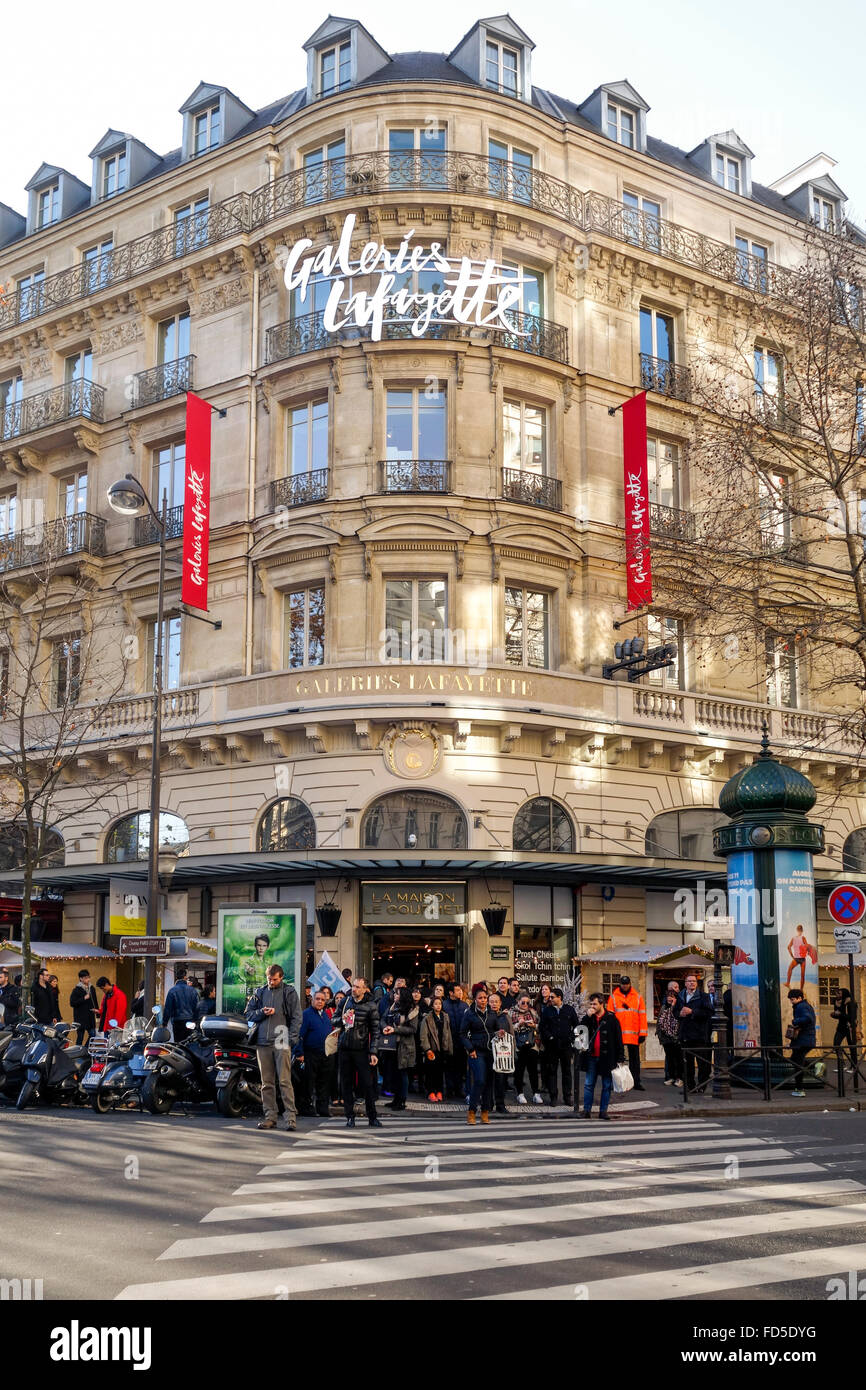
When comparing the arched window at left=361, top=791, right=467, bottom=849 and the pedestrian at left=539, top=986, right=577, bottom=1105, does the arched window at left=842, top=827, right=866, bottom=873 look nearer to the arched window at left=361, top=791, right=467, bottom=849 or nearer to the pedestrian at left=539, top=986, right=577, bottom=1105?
the arched window at left=361, top=791, right=467, bottom=849

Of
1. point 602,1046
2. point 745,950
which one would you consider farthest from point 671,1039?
point 602,1046

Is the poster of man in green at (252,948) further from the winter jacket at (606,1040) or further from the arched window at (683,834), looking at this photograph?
the arched window at (683,834)

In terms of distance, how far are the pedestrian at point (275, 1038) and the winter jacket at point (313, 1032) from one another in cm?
117

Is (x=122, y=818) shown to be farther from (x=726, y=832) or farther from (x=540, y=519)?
(x=726, y=832)

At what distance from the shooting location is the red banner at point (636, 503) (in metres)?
27.6

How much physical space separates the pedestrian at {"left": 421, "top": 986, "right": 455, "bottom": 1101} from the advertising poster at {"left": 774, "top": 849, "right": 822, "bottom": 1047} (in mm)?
5304

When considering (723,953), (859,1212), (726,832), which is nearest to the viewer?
(859,1212)

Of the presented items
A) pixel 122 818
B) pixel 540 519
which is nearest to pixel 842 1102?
pixel 540 519

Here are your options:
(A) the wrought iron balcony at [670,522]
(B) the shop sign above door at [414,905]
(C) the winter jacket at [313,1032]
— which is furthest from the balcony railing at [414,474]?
(C) the winter jacket at [313,1032]

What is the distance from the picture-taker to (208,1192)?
950 cm

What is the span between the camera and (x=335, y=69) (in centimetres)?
3019

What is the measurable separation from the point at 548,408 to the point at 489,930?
1124 cm

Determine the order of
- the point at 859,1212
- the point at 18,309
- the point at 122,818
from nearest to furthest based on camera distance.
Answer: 1. the point at 859,1212
2. the point at 122,818
3. the point at 18,309

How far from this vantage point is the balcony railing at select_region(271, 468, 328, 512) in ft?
89.7
